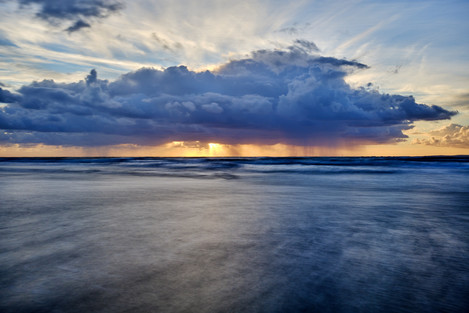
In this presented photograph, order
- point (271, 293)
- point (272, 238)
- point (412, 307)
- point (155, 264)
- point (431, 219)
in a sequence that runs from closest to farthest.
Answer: point (412, 307) < point (271, 293) < point (155, 264) < point (272, 238) < point (431, 219)

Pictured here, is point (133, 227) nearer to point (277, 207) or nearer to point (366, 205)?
point (277, 207)

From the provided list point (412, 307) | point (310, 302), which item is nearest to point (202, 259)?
point (310, 302)

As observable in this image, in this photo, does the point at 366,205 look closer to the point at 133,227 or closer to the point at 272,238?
the point at 272,238

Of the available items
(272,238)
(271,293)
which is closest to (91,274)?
(271,293)

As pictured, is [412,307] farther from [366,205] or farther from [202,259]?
[366,205]

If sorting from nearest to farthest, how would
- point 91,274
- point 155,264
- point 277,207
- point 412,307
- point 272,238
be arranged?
point 412,307, point 91,274, point 155,264, point 272,238, point 277,207

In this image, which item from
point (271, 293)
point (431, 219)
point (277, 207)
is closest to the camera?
point (271, 293)

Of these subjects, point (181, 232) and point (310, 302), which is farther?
point (181, 232)

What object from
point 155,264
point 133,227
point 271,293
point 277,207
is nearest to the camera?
point 271,293

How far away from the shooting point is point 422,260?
4.14 m

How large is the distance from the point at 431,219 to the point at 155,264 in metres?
6.24

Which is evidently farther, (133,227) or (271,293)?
(133,227)

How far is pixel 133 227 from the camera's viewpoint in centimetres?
618

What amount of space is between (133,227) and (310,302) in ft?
13.9
